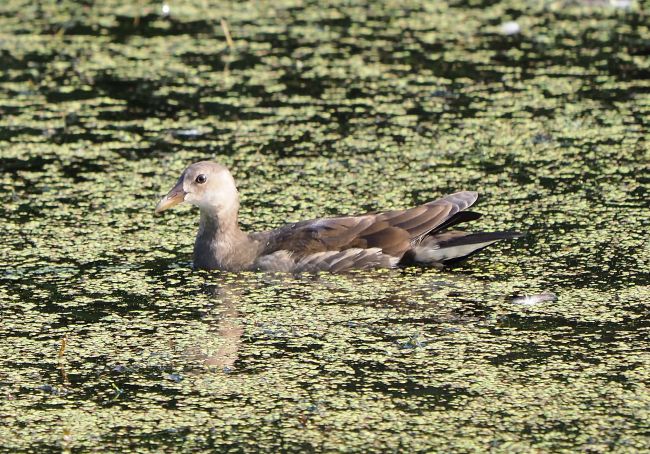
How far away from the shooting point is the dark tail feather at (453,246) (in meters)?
5.81

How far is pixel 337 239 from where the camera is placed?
5.89 metres

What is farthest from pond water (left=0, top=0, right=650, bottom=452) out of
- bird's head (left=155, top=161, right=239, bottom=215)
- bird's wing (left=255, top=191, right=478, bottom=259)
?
bird's head (left=155, top=161, right=239, bottom=215)

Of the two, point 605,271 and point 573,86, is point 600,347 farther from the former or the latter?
point 573,86

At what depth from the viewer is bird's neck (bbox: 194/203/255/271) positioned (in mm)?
5941

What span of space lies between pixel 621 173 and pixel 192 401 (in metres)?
3.15

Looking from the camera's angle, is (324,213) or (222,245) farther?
(324,213)

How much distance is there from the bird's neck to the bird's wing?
3.2 inches

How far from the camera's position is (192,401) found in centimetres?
448

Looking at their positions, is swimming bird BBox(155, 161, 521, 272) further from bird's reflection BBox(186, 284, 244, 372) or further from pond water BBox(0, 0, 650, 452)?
bird's reflection BBox(186, 284, 244, 372)

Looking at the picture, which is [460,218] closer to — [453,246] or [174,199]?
[453,246]

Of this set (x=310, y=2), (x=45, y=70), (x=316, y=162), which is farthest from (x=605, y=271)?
(x=310, y=2)

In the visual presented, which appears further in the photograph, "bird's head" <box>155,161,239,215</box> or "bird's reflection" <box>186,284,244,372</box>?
"bird's head" <box>155,161,239,215</box>

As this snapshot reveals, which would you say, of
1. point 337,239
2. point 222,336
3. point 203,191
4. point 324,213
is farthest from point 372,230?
point 222,336

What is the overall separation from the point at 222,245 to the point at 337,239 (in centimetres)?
50
